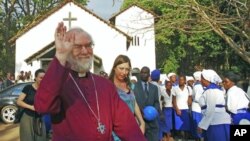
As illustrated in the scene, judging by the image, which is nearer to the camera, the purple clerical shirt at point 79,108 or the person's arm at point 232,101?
the purple clerical shirt at point 79,108

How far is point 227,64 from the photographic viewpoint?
3419cm

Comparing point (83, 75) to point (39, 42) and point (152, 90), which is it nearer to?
point (152, 90)

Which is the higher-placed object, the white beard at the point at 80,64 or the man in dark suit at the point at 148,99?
the white beard at the point at 80,64

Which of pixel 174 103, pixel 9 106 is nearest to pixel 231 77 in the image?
pixel 174 103

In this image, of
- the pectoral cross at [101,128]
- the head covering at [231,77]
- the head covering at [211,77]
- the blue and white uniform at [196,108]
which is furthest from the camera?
the blue and white uniform at [196,108]

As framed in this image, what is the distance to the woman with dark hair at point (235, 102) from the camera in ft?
24.0

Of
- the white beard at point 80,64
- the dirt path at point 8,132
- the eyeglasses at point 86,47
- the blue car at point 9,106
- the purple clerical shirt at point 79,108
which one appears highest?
the eyeglasses at point 86,47

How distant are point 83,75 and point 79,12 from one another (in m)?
31.7

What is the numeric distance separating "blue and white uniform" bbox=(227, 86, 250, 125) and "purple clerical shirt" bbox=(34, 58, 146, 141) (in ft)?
14.8

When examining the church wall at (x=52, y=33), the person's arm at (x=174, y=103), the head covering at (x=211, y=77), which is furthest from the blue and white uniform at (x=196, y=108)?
the church wall at (x=52, y=33)

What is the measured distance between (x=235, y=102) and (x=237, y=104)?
0.05 m

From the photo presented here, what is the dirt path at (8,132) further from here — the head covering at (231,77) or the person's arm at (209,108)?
the head covering at (231,77)

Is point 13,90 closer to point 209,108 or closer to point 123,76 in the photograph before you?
point 209,108

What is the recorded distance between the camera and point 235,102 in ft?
24.9
